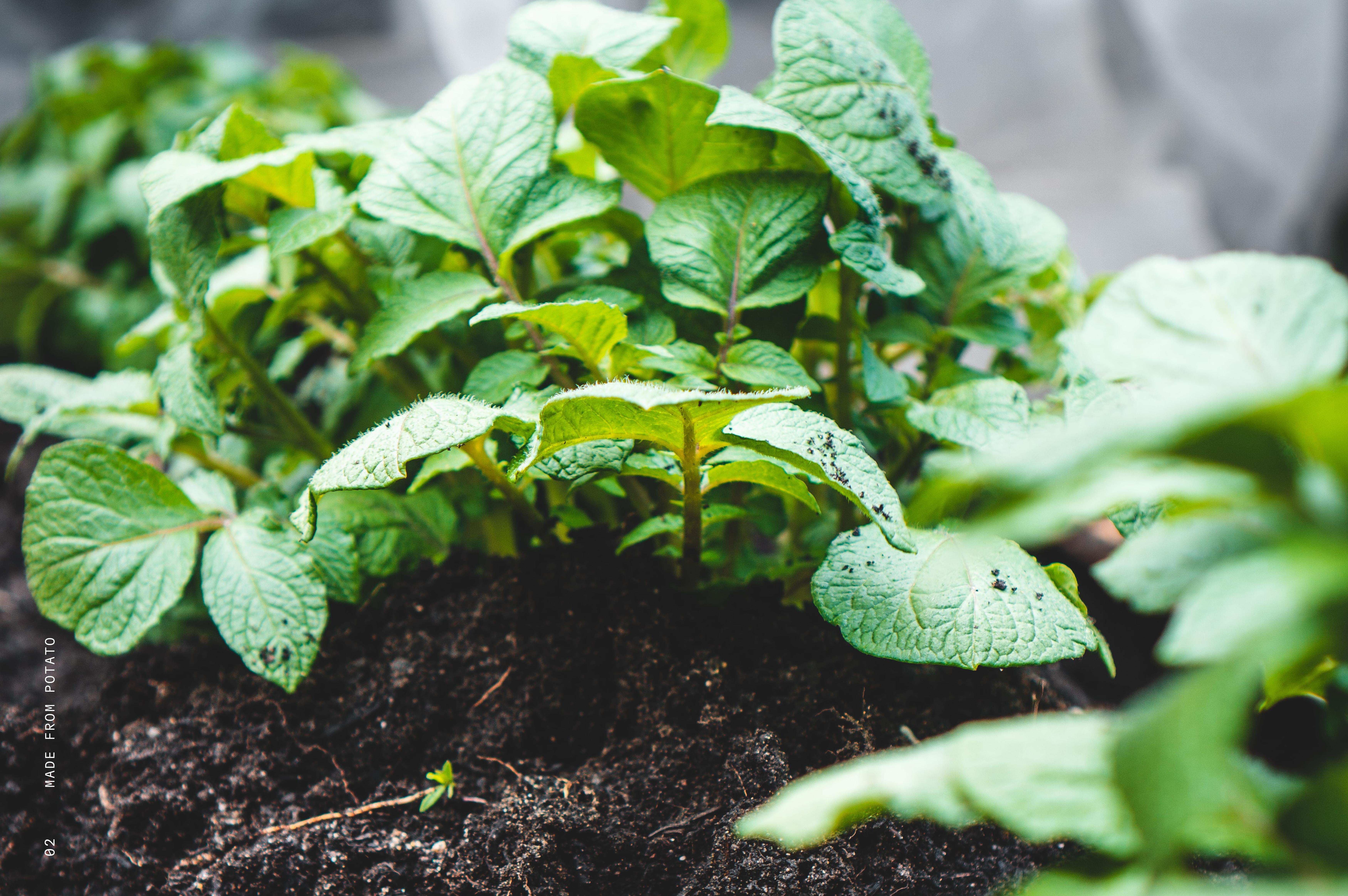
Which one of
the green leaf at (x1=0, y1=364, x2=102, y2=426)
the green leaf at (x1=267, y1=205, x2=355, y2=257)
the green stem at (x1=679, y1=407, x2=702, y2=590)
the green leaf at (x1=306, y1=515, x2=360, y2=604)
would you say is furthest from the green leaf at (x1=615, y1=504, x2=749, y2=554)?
the green leaf at (x1=0, y1=364, x2=102, y2=426)

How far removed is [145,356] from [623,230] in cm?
95

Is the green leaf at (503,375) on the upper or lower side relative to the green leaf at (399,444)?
lower

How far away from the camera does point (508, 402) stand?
54cm

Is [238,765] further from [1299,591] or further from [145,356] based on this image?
[145,356]

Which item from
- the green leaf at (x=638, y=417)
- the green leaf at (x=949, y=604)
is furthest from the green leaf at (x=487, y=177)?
the green leaf at (x=949, y=604)

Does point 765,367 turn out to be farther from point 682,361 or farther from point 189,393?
point 189,393

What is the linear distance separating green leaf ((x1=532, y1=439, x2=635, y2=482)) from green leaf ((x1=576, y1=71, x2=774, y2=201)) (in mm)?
249

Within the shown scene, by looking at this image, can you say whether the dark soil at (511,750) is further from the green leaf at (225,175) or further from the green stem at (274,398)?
the green leaf at (225,175)

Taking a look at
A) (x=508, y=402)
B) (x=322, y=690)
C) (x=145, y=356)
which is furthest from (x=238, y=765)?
(x=145, y=356)

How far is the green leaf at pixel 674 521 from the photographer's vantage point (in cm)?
58

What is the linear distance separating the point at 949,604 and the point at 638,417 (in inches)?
9.1

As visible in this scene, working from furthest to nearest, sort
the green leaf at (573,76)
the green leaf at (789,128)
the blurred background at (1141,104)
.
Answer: the blurred background at (1141,104) → the green leaf at (573,76) → the green leaf at (789,128)

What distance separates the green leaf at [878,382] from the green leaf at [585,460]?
0.20m

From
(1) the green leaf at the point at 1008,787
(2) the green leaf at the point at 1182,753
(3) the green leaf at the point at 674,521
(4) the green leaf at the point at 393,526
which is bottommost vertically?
(4) the green leaf at the point at 393,526
